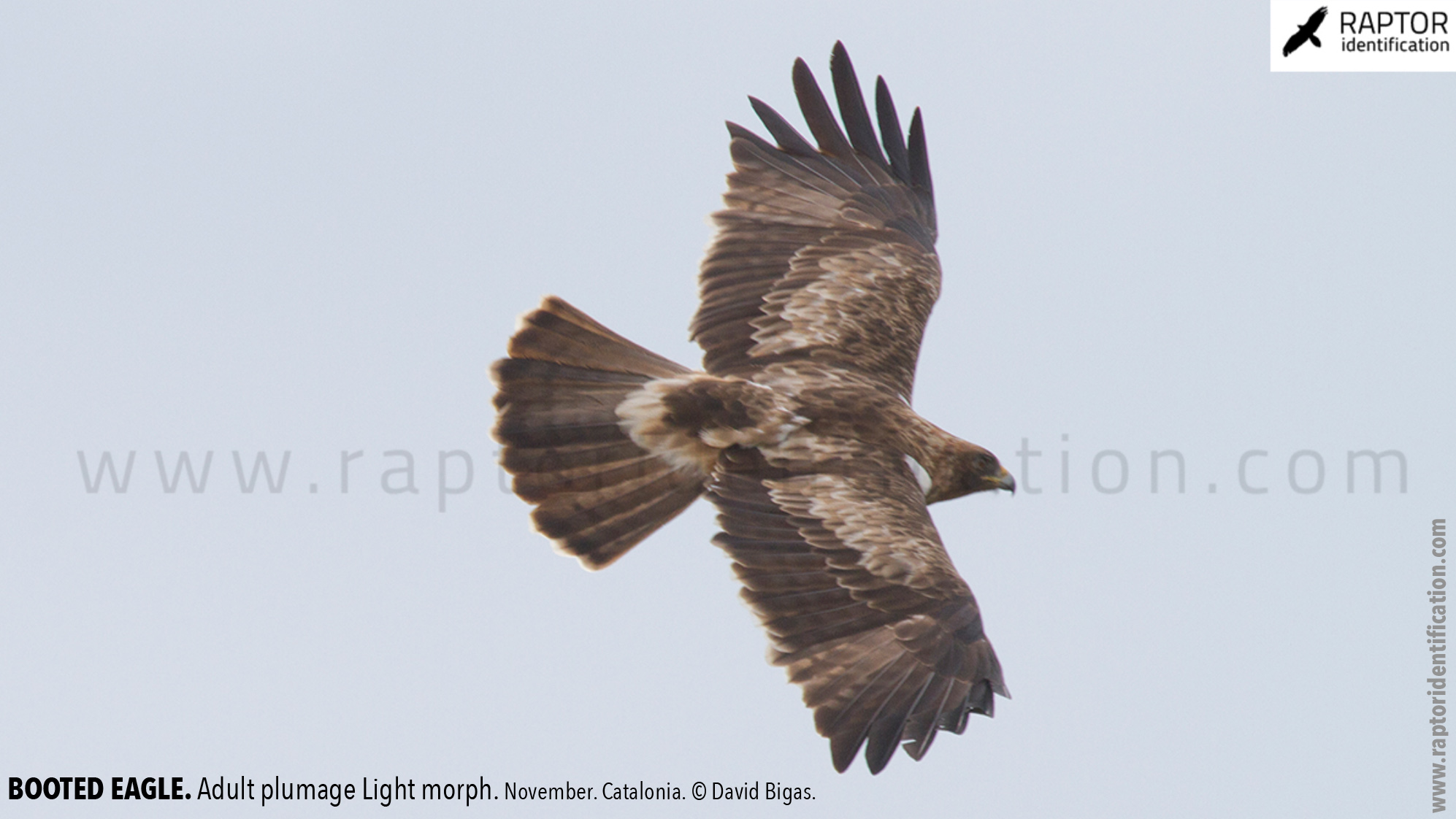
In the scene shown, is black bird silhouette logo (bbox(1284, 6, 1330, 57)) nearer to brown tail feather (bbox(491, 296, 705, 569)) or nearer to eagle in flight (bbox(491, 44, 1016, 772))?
eagle in flight (bbox(491, 44, 1016, 772))

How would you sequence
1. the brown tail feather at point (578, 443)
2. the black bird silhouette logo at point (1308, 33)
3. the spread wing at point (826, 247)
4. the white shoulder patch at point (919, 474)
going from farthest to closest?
the black bird silhouette logo at point (1308, 33) < the spread wing at point (826, 247) < the white shoulder patch at point (919, 474) < the brown tail feather at point (578, 443)

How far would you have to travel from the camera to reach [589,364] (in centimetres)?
840

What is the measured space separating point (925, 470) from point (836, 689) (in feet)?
5.80

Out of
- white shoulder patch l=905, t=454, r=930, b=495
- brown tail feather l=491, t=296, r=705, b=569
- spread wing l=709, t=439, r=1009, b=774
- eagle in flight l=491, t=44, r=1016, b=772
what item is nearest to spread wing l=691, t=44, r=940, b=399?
eagle in flight l=491, t=44, r=1016, b=772

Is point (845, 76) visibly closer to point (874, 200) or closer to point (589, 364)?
point (874, 200)

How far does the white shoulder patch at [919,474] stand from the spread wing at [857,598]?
219 mm

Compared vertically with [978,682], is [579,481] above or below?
above

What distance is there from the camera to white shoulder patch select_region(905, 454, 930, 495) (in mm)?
8469

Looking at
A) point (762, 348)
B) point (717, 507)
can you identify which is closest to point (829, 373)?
point (762, 348)

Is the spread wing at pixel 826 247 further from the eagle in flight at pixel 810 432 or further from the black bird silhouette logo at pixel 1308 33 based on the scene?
the black bird silhouette logo at pixel 1308 33

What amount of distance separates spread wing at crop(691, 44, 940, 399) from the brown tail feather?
880 mm

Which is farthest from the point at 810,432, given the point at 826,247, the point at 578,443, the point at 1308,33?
the point at 1308,33

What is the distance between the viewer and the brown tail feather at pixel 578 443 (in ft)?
Answer: 26.7

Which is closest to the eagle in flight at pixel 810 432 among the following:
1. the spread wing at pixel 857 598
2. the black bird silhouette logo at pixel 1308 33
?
the spread wing at pixel 857 598
